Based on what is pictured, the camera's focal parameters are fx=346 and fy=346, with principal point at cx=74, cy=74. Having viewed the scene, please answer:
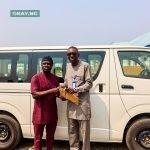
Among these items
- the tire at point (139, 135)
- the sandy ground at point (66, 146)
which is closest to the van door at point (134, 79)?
the tire at point (139, 135)

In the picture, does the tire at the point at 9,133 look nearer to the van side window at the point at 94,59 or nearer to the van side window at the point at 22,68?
the van side window at the point at 22,68

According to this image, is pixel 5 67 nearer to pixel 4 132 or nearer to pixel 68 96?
pixel 4 132

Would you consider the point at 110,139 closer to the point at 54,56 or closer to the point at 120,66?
the point at 120,66

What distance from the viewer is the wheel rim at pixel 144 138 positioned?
6.05 meters

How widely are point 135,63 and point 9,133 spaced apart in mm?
2702

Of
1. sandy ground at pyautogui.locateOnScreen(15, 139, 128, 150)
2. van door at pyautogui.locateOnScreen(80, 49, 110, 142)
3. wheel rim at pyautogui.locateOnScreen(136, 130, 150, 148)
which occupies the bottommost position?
sandy ground at pyautogui.locateOnScreen(15, 139, 128, 150)

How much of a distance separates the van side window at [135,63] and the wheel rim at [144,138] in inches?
38.6

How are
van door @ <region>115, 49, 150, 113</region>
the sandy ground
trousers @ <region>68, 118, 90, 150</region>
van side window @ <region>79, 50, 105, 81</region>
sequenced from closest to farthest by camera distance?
trousers @ <region>68, 118, 90, 150</region> → van door @ <region>115, 49, 150, 113</region> → van side window @ <region>79, 50, 105, 81</region> → the sandy ground

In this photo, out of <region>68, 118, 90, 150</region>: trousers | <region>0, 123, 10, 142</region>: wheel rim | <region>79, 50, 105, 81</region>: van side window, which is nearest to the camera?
<region>68, 118, 90, 150</region>: trousers

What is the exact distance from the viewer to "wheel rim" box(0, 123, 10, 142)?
656cm

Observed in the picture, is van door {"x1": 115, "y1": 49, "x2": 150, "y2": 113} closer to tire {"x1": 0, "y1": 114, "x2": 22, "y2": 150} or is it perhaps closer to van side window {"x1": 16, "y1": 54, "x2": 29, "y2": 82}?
van side window {"x1": 16, "y1": 54, "x2": 29, "y2": 82}

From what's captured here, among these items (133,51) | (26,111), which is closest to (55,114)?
(26,111)

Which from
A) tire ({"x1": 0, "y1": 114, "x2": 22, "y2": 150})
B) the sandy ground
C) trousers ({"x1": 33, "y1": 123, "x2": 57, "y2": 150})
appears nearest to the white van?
tire ({"x1": 0, "y1": 114, "x2": 22, "y2": 150})

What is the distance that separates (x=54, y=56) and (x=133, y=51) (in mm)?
1441
